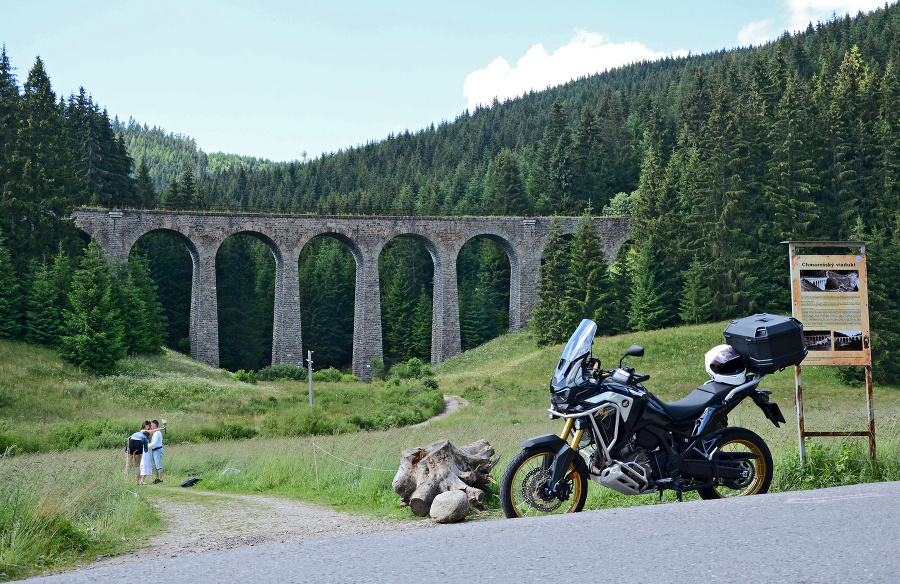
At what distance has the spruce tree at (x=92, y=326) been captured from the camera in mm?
38281

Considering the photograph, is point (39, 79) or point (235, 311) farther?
point (235, 311)

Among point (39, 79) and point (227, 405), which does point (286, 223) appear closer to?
point (39, 79)

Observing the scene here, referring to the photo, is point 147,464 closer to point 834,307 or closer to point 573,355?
point 573,355

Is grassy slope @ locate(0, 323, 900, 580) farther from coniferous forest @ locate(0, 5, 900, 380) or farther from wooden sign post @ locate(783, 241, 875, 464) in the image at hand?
coniferous forest @ locate(0, 5, 900, 380)

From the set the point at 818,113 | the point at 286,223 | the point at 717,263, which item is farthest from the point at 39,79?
the point at 818,113

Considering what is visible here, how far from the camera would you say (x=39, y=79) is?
50.9m

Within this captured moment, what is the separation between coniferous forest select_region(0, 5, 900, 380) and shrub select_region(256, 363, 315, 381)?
43.6ft

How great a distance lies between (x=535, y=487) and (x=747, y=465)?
7.14 ft

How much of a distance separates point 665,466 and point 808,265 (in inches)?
131

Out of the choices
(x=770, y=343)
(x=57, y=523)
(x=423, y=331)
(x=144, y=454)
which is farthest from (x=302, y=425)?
(x=423, y=331)

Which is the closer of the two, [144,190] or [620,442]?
[620,442]

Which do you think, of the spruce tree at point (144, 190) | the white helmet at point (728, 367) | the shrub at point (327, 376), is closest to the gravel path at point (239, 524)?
the white helmet at point (728, 367)

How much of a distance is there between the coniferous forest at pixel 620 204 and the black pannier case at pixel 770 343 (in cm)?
3205

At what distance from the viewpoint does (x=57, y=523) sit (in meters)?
6.13
